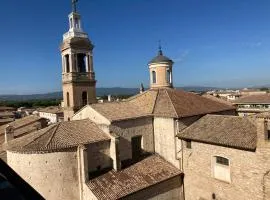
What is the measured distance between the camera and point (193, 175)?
1711cm

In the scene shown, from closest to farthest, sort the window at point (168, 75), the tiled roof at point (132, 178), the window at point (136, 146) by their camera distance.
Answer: the tiled roof at point (132, 178), the window at point (136, 146), the window at point (168, 75)

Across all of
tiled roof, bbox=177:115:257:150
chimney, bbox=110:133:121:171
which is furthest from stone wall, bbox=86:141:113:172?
tiled roof, bbox=177:115:257:150

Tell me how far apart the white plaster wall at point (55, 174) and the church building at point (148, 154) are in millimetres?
58

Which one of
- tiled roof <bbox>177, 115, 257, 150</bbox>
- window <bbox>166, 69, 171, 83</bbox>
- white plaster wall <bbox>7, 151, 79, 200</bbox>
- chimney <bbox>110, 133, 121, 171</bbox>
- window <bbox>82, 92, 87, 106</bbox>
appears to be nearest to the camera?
tiled roof <bbox>177, 115, 257, 150</bbox>

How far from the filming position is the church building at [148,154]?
1444cm

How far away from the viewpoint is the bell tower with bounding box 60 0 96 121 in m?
23.2

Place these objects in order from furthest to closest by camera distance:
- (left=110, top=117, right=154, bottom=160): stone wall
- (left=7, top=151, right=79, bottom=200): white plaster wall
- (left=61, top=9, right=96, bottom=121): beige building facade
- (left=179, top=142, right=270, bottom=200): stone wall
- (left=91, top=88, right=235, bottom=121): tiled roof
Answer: (left=61, top=9, right=96, bottom=121): beige building facade
(left=91, top=88, right=235, bottom=121): tiled roof
(left=110, top=117, right=154, bottom=160): stone wall
(left=7, top=151, right=79, bottom=200): white plaster wall
(left=179, top=142, right=270, bottom=200): stone wall

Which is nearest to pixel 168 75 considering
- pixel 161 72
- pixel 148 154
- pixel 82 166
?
pixel 161 72

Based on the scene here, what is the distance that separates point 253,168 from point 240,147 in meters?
1.29

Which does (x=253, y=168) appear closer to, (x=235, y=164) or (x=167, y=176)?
(x=235, y=164)

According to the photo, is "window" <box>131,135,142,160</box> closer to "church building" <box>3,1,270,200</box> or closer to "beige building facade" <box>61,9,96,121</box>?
"church building" <box>3,1,270,200</box>

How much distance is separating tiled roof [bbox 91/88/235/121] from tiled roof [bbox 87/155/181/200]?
11.6 feet

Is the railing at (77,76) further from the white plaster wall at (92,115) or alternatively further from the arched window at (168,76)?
the arched window at (168,76)

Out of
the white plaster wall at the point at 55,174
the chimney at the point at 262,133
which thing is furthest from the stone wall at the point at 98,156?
the chimney at the point at 262,133
